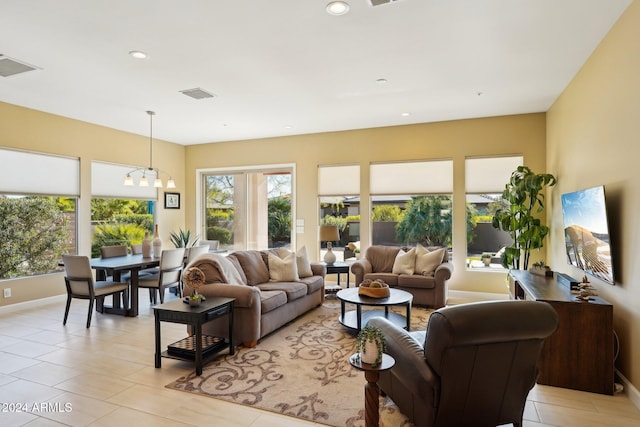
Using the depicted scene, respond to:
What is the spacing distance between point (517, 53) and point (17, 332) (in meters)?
6.37

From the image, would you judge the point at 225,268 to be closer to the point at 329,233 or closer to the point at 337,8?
the point at 329,233

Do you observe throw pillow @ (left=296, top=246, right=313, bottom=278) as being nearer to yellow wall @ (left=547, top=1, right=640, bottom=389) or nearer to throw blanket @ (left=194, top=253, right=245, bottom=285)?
throw blanket @ (left=194, top=253, right=245, bottom=285)

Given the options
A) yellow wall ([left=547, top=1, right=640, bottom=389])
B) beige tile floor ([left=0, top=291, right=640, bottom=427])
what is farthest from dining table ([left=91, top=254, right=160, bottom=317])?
yellow wall ([left=547, top=1, right=640, bottom=389])

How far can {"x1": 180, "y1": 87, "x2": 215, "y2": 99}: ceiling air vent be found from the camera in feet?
15.6

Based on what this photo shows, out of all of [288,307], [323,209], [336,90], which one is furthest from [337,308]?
[336,90]

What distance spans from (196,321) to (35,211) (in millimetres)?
4252

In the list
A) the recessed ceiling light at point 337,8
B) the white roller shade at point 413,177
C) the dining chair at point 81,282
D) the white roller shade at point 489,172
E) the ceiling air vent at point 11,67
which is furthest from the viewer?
the white roller shade at point 413,177

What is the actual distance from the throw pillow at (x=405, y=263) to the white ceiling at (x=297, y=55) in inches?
87.9

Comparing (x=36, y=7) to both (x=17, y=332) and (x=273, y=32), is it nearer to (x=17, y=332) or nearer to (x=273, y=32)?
(x=273, y=32)

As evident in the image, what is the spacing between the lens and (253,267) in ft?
16.3

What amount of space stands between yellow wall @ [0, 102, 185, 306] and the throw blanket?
9.97 ft

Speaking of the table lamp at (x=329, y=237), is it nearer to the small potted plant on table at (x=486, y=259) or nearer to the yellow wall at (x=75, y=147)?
the small potted plant on table at (x=486, y=259)

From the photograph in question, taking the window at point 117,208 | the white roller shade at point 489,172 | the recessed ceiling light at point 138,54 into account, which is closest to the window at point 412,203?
the white roller shade at point 489,172

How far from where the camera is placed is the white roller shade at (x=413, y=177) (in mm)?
6414
